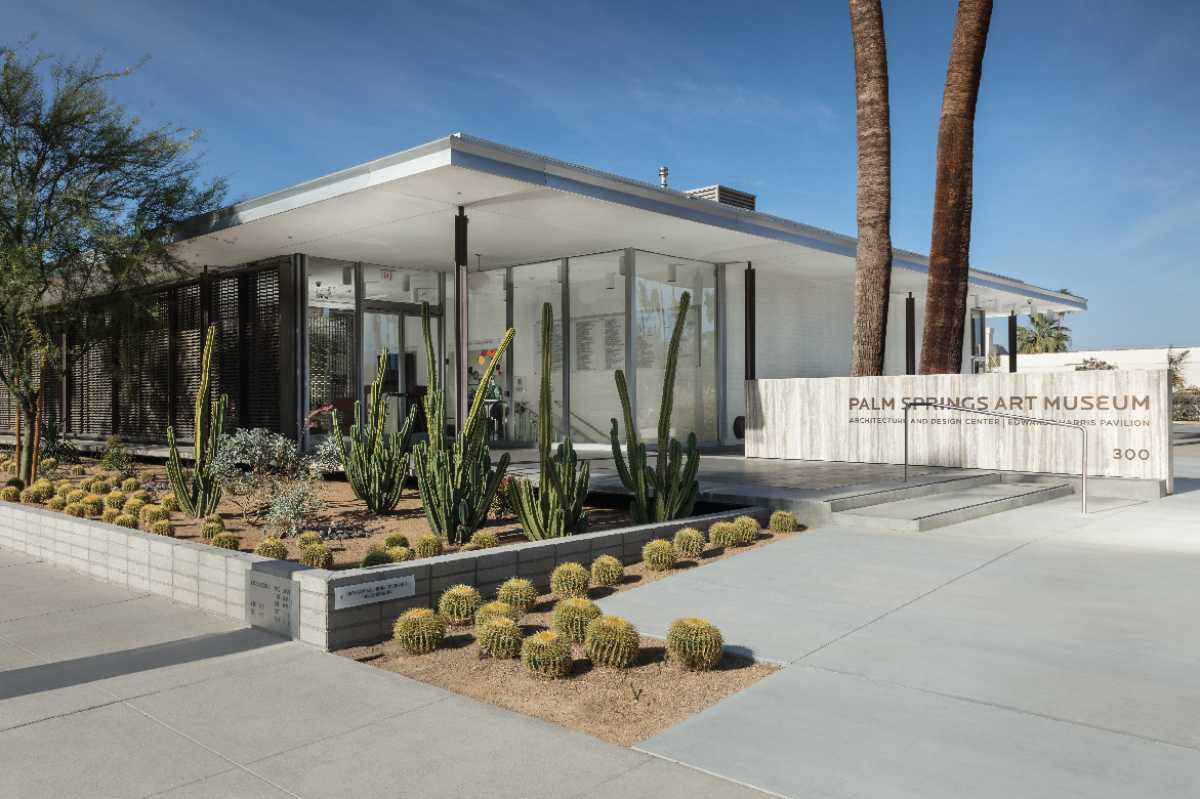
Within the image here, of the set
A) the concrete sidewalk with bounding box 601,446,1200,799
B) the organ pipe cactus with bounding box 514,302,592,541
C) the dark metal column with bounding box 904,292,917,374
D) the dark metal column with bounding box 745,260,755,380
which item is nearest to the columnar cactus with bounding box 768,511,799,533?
the concrete sidewalk with bounding box 601,446,1200,799

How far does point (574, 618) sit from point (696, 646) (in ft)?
2.39

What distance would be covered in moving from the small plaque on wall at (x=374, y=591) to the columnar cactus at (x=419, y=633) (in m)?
0.29

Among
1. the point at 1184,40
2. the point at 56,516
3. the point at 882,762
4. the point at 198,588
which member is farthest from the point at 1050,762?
the point at 1184,40

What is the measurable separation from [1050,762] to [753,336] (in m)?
13.0

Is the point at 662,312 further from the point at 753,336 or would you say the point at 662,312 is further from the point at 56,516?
the point at 56,516

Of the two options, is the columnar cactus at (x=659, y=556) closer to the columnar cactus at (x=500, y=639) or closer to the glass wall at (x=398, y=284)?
the columnar cactus at (x=500, y=639)

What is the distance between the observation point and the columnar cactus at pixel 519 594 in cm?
498

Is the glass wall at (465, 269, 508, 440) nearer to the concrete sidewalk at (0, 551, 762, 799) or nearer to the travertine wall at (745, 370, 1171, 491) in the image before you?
the travertine wall at (745, 370, 1171, 491)

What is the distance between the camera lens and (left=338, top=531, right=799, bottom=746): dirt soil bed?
3434mm

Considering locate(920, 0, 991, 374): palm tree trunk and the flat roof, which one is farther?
locate(920, 0, 991, 374): palm tree trunk

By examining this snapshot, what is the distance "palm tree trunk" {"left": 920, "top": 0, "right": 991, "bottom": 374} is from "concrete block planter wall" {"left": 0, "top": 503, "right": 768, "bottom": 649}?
629cm

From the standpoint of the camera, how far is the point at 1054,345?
185ft

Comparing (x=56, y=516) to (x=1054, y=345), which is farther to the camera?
(x=1054, y=345)

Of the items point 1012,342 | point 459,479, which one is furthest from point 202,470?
point 1012,342
